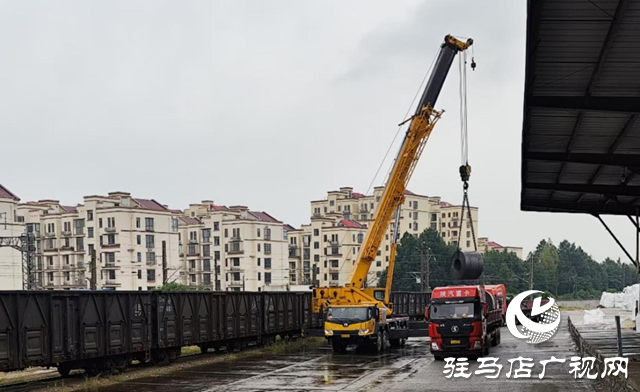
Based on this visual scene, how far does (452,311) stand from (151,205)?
70888mm

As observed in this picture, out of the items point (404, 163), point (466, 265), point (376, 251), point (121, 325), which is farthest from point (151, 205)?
point (466, 265)

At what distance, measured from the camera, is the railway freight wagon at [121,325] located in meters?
19.5

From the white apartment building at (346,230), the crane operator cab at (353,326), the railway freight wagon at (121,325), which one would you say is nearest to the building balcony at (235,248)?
the white apartment building at (346,230)

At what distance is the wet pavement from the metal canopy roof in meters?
6.11

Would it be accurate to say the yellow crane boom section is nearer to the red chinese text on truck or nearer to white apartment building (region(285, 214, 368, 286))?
the red chinese text on truck

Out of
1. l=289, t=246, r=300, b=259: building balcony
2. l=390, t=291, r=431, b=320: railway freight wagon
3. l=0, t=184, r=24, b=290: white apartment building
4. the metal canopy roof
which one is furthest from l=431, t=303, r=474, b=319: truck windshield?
l=289, t=246, r=300, b=259: building balcony

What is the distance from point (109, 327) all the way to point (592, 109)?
14.7 meters

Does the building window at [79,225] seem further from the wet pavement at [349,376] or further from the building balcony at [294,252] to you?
the wet pavement at [349,376]

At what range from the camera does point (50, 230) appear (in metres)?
98.7

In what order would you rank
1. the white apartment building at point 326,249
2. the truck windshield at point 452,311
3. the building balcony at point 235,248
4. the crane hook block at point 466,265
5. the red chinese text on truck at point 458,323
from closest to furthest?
the crane hook block at point 466,265 < the red chinese text on truck at point 458,323 < the truck windshield at point 452,311 < the building balcony at point 235,248 < the white apartment building at point 326,249

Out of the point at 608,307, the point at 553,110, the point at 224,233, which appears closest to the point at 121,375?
the point at 553,110

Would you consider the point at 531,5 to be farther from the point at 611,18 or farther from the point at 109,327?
the point at 109,327

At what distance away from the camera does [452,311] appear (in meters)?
26.8

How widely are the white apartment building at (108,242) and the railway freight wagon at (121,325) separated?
54.6m
